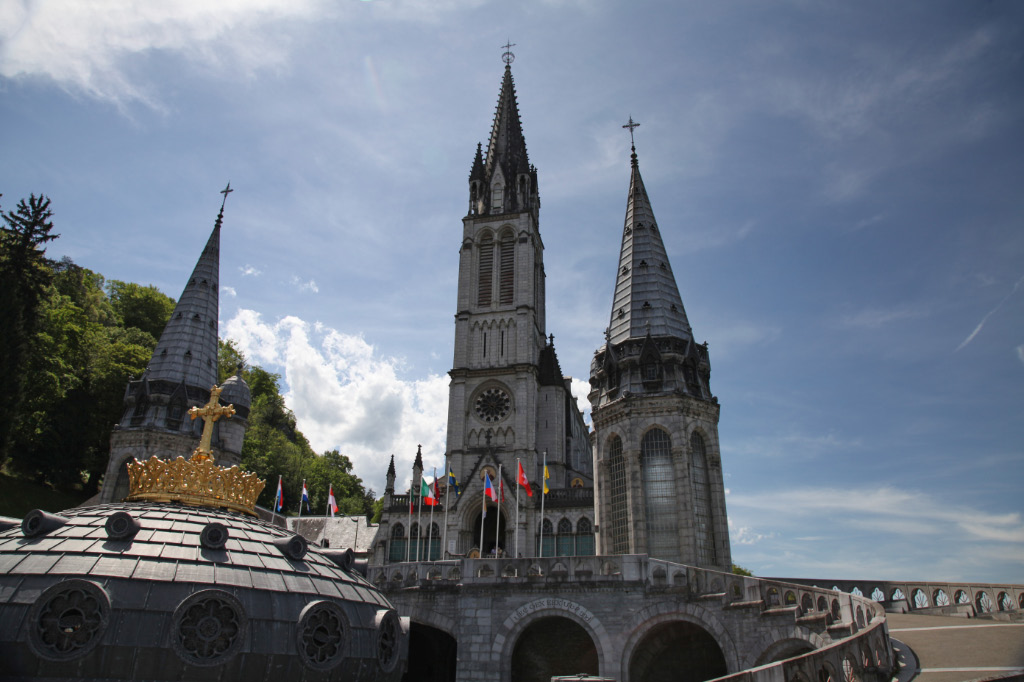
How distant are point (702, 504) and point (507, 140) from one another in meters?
45.5

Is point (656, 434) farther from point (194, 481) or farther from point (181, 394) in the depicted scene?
point (181, 394)

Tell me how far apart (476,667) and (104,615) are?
52.7 ft

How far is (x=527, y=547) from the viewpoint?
42.6 metres

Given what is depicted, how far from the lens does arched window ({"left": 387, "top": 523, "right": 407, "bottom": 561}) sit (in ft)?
147

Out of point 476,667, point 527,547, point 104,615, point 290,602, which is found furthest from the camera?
point 527,547

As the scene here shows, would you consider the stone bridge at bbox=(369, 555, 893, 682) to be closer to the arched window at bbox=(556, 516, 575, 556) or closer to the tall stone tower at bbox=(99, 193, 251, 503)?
the arched window at bbox=(556, 516, 575, 556)

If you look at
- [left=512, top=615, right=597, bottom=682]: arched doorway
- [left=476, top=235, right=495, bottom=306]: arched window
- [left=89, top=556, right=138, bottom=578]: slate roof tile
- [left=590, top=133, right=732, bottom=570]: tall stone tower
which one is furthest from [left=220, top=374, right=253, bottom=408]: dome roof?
[left=89, top=556, right=138, bottom=578]: slate roof tile

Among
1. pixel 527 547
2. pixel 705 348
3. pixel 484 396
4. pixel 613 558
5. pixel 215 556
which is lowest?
pixel 215 556

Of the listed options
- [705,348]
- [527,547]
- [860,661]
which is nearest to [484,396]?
[527,547]

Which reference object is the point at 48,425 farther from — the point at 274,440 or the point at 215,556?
the point at 215,556

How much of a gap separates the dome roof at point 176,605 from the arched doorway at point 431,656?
18.2 metres

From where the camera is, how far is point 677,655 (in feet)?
67.7

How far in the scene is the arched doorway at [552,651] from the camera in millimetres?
21219

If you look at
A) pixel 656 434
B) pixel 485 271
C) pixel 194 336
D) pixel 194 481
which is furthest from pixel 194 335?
pixel 194 481
